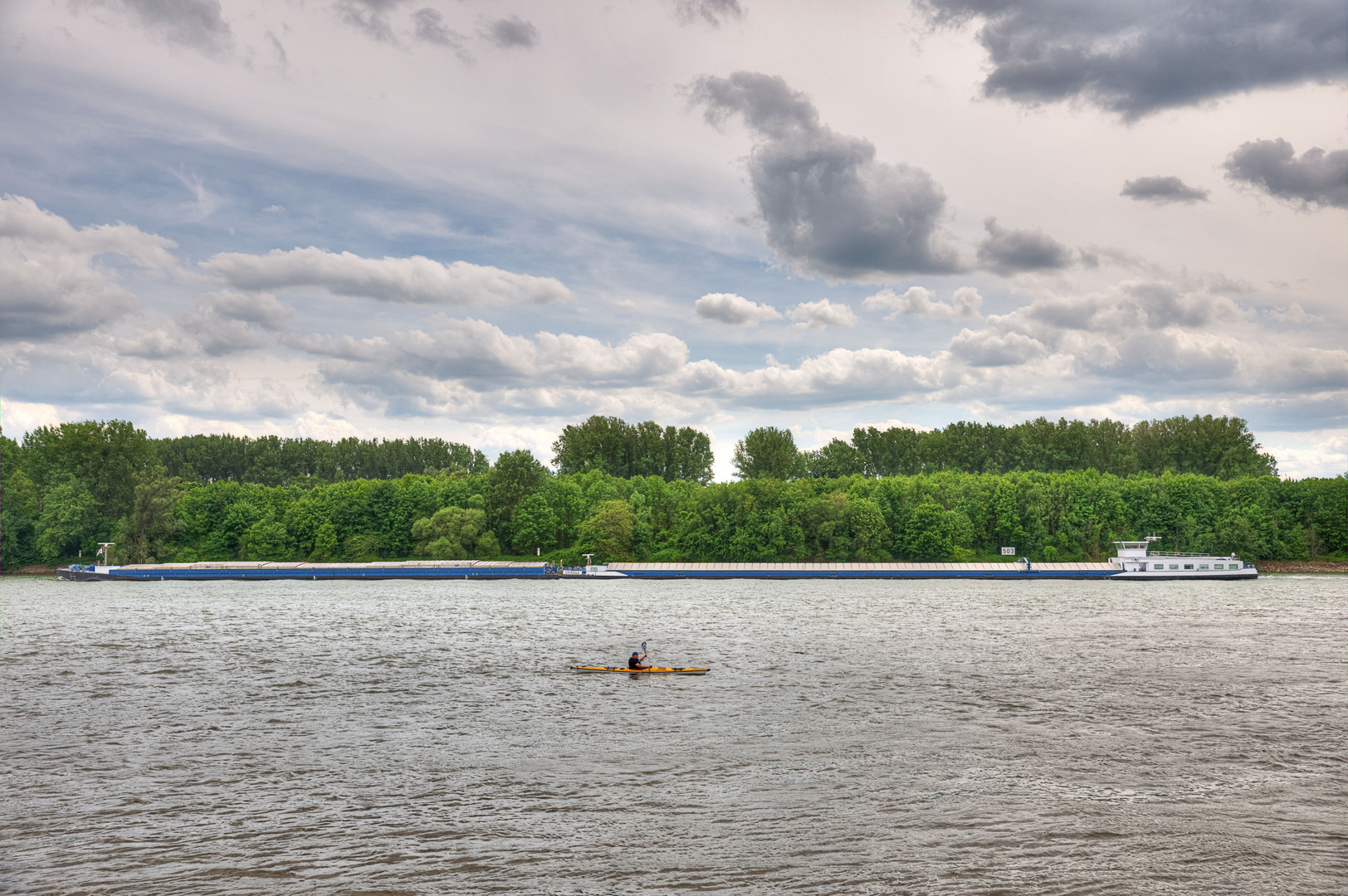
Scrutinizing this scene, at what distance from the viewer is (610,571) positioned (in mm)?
178875

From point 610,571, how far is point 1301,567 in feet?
444

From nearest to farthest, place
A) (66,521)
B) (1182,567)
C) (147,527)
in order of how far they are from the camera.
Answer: (1182,567) < (66,521) < (147,527)

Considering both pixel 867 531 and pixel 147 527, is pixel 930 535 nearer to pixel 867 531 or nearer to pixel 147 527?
pixel 867 531

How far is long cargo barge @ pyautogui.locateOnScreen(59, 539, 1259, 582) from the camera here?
168250 mm

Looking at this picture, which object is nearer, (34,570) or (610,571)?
(610,571)

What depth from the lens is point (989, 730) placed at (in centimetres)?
4191

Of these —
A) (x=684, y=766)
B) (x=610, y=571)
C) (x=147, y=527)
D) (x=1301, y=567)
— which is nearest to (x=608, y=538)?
(x=610, y=571)

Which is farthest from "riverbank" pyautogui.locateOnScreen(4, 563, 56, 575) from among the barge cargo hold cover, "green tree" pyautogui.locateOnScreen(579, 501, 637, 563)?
"green tree" pyautogui.locateOnScreen(579, 501, 637, 563)

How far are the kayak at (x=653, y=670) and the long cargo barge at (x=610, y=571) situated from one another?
114987mm

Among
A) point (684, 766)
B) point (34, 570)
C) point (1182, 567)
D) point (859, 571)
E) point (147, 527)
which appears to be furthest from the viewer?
point (147, 527)

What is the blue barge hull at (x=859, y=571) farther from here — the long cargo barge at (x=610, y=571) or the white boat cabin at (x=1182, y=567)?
the white boat cabin at (x=1182, y=567)

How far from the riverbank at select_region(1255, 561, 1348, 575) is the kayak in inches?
6475

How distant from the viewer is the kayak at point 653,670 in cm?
5766

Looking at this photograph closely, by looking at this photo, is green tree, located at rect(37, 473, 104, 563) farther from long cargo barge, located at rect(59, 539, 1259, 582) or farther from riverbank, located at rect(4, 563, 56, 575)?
long cargo barge, located at rect(59, 539, 1259, 582)
